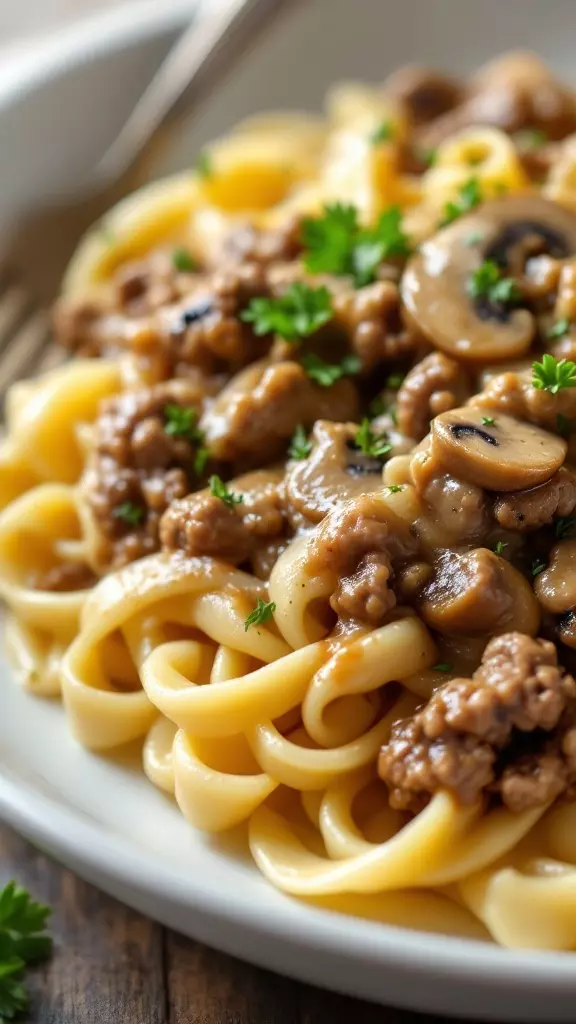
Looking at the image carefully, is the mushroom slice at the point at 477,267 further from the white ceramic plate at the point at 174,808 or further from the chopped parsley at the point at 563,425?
the white ceramic plate at the point at 174,808

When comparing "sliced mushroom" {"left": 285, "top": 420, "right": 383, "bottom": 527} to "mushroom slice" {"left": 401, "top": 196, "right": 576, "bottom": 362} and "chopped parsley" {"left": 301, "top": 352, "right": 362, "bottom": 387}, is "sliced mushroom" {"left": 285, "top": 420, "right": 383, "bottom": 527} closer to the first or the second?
"chopped parsley" {"left": 301, "top": 352, "right": 362, "bottom": 387}

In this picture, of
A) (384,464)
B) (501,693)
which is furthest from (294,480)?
(501,693)

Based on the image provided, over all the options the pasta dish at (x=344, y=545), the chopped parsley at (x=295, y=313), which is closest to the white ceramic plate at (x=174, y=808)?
the pasta dish at (x=344, y=545)

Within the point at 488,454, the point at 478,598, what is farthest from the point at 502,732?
the point at 488,454

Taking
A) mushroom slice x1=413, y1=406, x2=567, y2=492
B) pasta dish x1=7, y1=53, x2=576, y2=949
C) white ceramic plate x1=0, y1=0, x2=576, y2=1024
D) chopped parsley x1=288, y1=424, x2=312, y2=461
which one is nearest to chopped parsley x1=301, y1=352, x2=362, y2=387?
pasta dish x1=7, y1=53, x2=576, y2=949

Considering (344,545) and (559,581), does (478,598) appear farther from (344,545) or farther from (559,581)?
(344,545)

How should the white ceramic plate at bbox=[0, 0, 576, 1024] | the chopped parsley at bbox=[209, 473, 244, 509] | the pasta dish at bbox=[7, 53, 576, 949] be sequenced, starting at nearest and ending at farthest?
the white ceramic plate at bbox=[0, 0, 576, 1024]
the pasta dish at bbox=[7, 53, 576, 949]
the chopped parsley at bbox=[209, 473, 244, 509]
